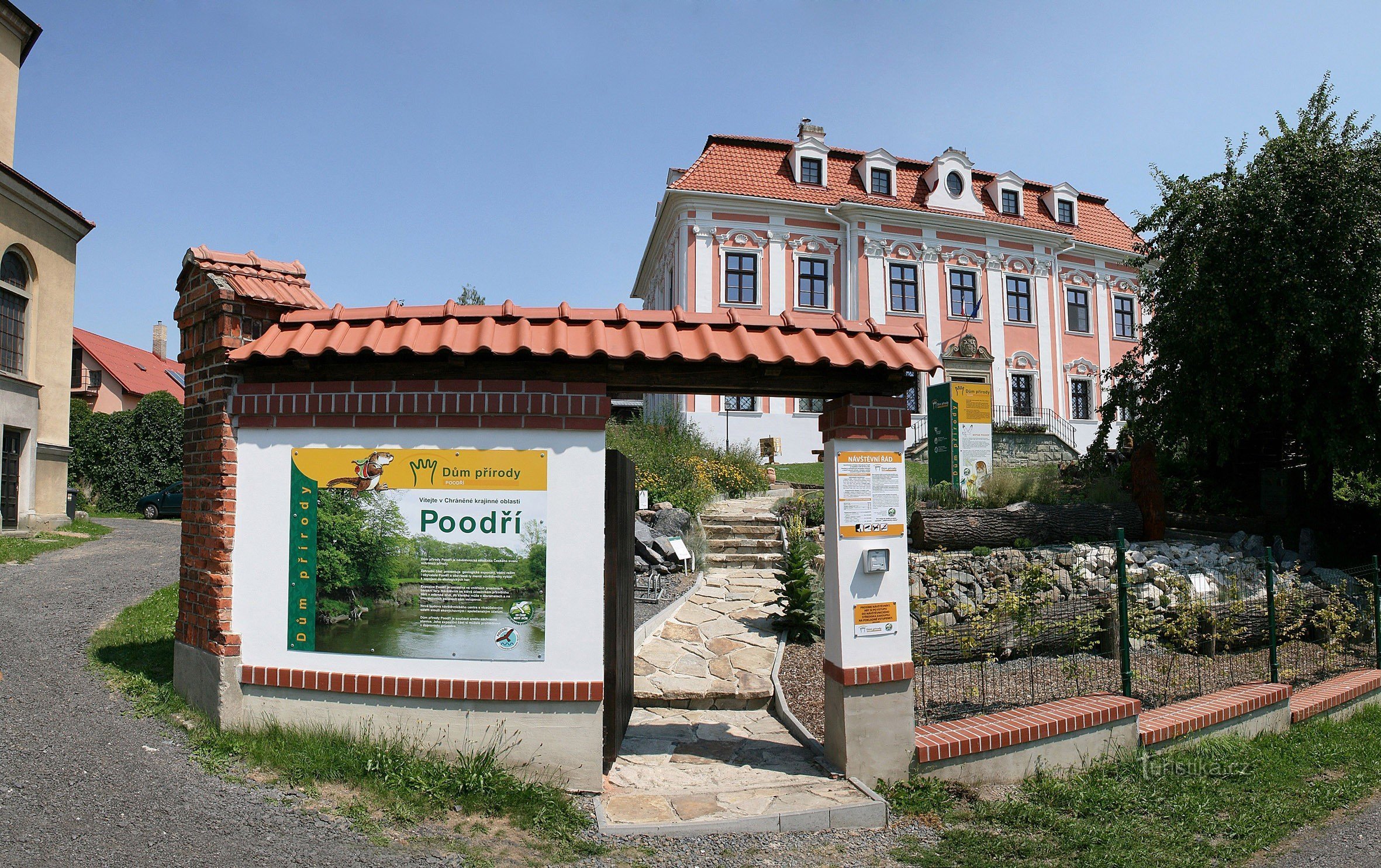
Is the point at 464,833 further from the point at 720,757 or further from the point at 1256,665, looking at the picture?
the point at 1256,665

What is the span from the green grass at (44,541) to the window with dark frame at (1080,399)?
28678 millimetres

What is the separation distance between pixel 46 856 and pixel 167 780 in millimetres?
785

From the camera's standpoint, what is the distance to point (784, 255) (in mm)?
24594

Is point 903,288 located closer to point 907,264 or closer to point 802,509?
point 907,264

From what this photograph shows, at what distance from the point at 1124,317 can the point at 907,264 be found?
10.0 meters

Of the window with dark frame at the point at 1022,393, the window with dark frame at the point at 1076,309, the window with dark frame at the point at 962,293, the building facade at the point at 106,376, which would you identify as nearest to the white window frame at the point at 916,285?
the window with dark frame at the point at 962,293

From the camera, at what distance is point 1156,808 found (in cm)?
491

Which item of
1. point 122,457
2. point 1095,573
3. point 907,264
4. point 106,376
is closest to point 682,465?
point 1095,573

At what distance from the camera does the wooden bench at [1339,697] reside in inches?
278

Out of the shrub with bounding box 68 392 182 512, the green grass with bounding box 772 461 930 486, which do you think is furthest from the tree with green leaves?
the shrub with bounding box 68 392 182 512

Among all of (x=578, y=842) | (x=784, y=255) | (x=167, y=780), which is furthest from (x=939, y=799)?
(x=784, y=255)

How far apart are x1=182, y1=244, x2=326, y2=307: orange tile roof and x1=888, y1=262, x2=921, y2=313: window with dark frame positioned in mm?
22428

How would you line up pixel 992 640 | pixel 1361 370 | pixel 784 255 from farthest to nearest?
pixel 784 255
pixel 1361 370
pixel 992 640

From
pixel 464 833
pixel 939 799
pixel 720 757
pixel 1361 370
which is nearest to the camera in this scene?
pixel 464 833
